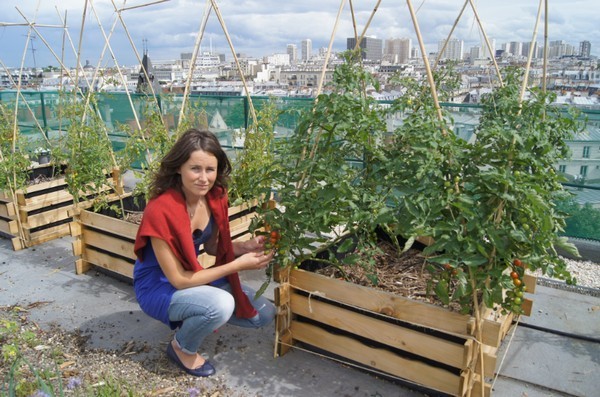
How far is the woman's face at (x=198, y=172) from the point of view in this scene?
2.25 metres

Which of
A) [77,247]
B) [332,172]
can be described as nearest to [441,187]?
[332,172]

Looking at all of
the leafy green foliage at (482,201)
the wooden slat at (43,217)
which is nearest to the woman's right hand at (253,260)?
the leafy green foliage at (482,201)

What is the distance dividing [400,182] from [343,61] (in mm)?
690

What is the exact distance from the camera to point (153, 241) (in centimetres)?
217

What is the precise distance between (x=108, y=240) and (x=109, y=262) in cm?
16

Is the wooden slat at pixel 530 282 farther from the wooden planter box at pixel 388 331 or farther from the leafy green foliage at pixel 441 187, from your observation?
the leafy green foliage at pixel 441 187

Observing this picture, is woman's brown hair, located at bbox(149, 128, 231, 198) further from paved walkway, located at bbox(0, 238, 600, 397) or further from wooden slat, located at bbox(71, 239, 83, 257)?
wooden slat, located at bbox(71, 239, 83, 257)

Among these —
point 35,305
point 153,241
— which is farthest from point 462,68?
point 35,305

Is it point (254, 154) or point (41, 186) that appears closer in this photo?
point (254, 154)

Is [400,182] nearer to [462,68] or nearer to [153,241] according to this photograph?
[153,241]

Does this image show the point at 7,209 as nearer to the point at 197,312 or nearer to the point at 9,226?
the point at 9,226

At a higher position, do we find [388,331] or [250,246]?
[250,246]

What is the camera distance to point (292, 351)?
8.29ft

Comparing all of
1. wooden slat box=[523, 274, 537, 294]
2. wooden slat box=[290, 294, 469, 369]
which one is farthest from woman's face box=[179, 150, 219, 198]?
wooden slat box=[523, 274, 537, 294]
